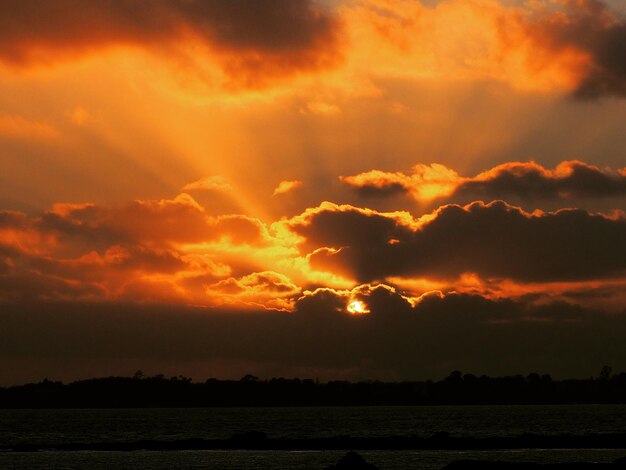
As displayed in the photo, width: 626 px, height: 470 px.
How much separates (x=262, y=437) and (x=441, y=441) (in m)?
24.5

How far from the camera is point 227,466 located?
94.8 m

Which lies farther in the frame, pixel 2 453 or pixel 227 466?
pixel 2 453

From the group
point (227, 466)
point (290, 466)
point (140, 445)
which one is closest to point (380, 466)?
point (290, 466)

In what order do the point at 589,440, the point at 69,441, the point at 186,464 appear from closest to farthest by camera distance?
the point at 186,464
the point at 589,440
the point at 69,441

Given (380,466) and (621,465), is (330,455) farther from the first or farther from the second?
(621,465)

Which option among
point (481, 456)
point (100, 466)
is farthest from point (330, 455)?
point (100, 466)

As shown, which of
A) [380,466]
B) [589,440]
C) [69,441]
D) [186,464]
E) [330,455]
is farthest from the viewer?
[69,441]

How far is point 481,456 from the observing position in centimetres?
10406

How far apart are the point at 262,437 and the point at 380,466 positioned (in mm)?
39448

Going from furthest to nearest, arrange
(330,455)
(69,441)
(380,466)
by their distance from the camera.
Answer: (69,441) → (330,455) → (380,466)

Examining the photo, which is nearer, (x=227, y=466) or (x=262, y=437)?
(x=227, y=466)

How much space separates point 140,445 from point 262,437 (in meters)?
16.7

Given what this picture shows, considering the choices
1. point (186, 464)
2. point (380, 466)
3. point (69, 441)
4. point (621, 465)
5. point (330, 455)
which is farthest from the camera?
point (69, 441)

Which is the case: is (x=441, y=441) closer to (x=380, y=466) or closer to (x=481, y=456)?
(x=481, y=456)
